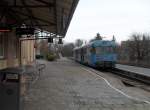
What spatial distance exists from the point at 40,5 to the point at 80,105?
11.0 feet

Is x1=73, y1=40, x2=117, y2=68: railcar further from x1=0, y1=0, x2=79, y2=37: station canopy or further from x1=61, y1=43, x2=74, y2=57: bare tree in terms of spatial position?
x1=61, y1=43, x2=74, y2=57: bare tree

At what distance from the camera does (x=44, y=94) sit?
1341cm

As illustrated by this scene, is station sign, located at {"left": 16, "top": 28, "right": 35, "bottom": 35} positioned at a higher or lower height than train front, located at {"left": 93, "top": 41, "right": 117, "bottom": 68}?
higher

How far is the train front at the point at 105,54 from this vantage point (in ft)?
118

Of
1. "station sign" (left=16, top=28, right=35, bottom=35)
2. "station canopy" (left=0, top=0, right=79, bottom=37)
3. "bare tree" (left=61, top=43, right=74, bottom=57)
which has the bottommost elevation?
"bare tree" (left=61, top=43, right=74, bottom=57)

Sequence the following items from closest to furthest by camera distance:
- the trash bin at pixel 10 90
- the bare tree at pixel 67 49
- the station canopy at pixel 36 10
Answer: the trash bin at pixel 10 90, the station canopy at pixel 36 10, the bare tree at pixel 67 49

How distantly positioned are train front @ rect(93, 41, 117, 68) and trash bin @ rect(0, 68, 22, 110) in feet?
92.8

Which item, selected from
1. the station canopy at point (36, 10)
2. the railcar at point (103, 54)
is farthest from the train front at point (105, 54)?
the station canopy at point (36, 10)

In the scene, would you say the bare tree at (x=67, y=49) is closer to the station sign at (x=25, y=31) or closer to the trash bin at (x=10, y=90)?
the station sign at (x=25, y=31)

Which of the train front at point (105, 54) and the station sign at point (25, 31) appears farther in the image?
the train front at point (105, 54)

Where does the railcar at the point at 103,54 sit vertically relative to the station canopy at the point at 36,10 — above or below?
below

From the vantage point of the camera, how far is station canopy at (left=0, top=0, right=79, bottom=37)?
1187 cm

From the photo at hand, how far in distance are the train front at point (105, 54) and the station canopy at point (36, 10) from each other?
1610cm

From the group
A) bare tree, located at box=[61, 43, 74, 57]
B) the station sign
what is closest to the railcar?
the station sign
